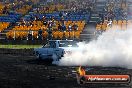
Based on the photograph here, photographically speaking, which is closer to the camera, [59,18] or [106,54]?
[106,54]

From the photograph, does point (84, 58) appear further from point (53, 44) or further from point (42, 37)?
point (42, 37)

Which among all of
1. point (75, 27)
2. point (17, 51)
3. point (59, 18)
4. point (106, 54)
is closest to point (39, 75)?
point (106, 54)

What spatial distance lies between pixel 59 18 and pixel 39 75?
2834 cm

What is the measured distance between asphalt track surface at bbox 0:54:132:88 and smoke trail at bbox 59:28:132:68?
186cm

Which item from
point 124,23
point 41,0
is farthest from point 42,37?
point 41,0

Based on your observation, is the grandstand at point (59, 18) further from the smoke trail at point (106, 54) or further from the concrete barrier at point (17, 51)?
the smoke trail at point (106, 54)

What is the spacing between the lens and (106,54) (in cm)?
2659

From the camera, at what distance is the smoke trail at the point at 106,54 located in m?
26.0

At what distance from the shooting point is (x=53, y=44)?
2850 cm

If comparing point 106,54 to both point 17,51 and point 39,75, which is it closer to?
point 39,75

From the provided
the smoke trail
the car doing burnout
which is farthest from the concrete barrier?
the smoke trail

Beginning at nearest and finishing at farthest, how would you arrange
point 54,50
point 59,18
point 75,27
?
point 54,50 → point 75,27 → point 59,18

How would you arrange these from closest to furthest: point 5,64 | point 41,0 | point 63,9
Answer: point 5,64 → point 63,9 → point 41,0

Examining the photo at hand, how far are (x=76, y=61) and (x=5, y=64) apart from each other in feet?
16.0
